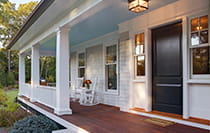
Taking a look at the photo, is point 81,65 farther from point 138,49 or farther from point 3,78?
point 3,78

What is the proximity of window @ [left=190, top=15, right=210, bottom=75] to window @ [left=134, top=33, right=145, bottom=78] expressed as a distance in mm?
1272

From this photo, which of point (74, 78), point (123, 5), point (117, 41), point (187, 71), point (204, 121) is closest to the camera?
point (204, 121)

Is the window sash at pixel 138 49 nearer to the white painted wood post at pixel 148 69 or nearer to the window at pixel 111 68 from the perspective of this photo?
the white painted wood post at pixel 148 69

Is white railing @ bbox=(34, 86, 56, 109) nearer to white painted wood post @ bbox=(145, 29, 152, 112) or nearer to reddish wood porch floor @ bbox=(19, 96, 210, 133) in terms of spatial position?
A: reddish wood porch floor @ bbox=(19, 96, 210, 133)

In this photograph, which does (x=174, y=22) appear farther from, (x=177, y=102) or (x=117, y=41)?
(x=117, y=41)

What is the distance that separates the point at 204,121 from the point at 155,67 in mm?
1529

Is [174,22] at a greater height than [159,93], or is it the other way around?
[174,22]

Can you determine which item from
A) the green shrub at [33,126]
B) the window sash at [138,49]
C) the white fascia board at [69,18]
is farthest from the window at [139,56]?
the green shrub at [33,126]

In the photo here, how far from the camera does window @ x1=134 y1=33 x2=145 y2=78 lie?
4.64m

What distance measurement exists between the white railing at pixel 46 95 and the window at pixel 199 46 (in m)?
3.53

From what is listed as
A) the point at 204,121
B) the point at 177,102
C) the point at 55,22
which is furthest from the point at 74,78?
the point at 204,121

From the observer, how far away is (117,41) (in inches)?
238

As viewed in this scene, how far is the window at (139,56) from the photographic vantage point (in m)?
4.64

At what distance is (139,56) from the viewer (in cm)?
474
